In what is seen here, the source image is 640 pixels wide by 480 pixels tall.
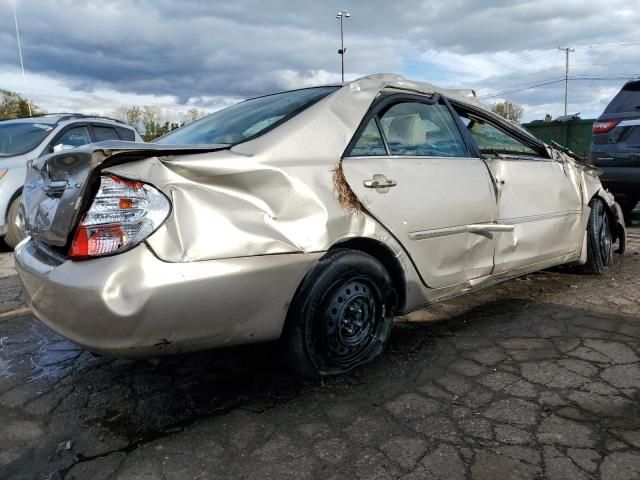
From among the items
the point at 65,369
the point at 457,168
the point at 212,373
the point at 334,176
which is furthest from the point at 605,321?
the point at 65,369

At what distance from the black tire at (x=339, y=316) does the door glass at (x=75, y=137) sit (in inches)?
225

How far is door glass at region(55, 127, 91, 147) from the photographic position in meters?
6.92

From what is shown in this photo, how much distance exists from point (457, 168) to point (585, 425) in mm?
1476

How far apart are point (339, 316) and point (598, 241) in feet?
9.50

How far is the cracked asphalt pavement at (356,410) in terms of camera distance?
6.30ft

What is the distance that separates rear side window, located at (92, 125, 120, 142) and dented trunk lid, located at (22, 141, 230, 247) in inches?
218

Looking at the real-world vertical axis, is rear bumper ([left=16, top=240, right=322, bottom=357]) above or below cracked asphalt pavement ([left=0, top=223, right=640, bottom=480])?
above

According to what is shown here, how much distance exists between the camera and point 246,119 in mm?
2873

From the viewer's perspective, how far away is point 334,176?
2406mm

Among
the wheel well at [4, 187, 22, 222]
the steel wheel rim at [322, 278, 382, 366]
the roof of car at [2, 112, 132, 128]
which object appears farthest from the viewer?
the roof of car at [2, 112, 132, 128]

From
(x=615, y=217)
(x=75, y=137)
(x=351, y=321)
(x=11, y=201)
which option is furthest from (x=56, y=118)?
(x=615, y=217)

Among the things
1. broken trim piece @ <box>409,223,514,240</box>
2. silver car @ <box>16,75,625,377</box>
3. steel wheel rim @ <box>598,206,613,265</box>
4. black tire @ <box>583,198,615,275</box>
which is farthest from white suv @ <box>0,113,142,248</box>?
steel wheel rim @ <box>598,206,613,265</box>

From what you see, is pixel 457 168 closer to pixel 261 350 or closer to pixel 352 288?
pixel 352 288

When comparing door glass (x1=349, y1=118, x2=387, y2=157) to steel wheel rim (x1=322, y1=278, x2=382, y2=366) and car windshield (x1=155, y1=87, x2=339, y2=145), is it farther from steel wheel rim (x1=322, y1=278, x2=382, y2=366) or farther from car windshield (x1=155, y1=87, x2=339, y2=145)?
steel wheel rim (x1=322, y1=278, x2=382, y2=366)
